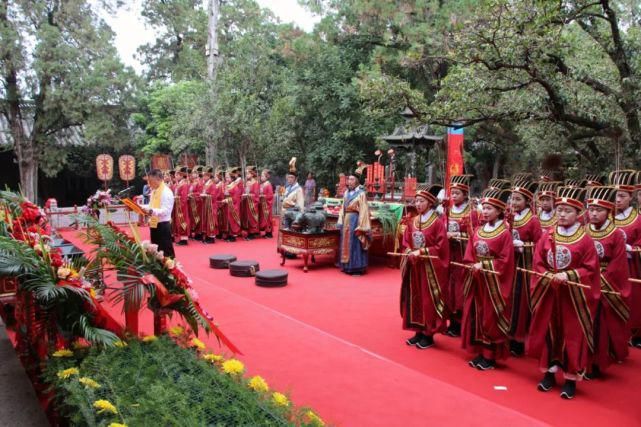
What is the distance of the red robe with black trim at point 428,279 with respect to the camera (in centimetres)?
481

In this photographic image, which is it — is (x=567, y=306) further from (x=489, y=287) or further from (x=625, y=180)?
(x=625, y=180)

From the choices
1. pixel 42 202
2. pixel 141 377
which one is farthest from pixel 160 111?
→ pixel 141 377

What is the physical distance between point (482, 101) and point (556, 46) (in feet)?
4.50

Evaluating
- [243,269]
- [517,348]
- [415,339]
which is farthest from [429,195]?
[243,269]

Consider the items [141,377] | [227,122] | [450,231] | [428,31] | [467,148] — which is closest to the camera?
[141,377]

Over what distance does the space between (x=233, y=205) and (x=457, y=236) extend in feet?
22.8

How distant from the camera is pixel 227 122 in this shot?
1400 cm

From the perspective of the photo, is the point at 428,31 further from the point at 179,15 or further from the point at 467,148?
the point at 179,15

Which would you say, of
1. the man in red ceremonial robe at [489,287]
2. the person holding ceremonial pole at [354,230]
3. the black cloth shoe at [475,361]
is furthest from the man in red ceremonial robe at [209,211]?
the black cloth shoe at [475,361]

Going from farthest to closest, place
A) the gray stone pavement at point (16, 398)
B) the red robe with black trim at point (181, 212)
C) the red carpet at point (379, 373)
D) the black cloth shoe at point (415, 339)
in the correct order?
Answer: the red robe with black trim at point (181, 212) → the black cloth shoe at point (415, 339) → the red carpet at point (379, 373) → the gray stone pavement at point (16, 398)

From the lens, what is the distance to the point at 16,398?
11.7ft

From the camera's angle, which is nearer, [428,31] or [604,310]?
[604,310]

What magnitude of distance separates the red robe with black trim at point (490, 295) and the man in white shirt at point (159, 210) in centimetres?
325

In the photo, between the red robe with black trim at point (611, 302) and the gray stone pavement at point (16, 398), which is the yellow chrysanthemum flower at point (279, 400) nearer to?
the gray stone pavement at point (16, 398)
